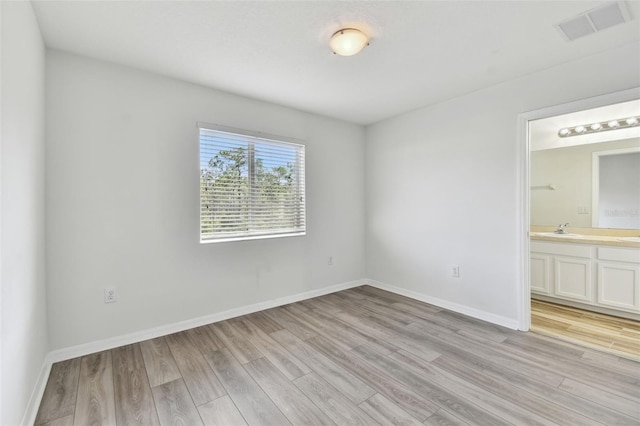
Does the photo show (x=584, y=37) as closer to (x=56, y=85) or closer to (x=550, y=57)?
(x=550, y=57)

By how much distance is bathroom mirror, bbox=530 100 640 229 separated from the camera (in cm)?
339

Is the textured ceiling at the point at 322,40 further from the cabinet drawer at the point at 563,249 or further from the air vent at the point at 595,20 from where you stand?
the cabinet drawer at the point at 563,249

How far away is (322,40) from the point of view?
83.7 inches

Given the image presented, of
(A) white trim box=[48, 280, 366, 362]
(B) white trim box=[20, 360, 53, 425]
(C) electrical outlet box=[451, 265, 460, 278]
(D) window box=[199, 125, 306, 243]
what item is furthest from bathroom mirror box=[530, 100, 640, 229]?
(B) white trim box=[20, 360, 53, 425]

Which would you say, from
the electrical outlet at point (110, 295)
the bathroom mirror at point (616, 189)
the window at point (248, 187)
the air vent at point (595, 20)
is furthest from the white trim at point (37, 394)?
the bathroom mirror at point (616, 189)

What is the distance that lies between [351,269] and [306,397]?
2.57m

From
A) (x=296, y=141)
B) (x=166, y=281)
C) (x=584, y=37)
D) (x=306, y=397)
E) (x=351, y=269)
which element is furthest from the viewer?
(x=351, y=269)

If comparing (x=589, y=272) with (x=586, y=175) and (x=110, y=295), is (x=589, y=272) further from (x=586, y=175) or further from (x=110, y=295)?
(x=110, y=295)

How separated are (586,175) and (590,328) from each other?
6.78 feet

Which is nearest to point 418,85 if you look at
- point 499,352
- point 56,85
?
point 499,352

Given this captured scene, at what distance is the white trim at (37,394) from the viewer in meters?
1.57

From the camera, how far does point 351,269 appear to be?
4.31 meters

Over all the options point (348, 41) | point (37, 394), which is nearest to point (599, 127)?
point (348, 41)

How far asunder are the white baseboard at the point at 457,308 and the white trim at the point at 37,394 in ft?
11.8
